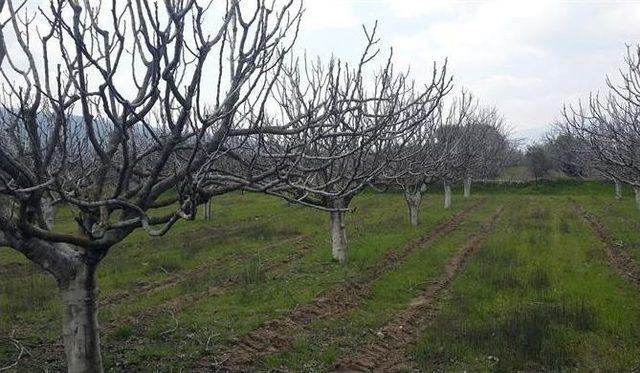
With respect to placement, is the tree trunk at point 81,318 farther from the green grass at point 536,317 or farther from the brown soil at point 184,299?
the green grass at point 536,317

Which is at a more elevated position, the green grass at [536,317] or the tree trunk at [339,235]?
the tree trunk at [339,235]

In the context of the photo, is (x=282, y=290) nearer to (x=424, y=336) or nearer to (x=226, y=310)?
(x=226, y=310)

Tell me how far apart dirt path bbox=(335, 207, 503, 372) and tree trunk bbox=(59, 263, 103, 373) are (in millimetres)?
2796

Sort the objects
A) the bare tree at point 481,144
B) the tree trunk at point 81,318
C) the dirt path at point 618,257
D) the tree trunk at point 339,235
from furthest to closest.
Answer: the bare tree at point 481,144 → the tree trunk at point 339,235 → the dirt path at point 618,257 → the tree trunk at point 81,318

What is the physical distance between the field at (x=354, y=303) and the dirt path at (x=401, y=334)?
32 millimetres

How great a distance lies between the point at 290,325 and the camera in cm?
862

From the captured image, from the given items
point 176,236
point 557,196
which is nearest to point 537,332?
point 176,236

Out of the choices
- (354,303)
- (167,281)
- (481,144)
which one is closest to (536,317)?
(354,303)

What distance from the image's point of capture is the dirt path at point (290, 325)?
7.16 meters

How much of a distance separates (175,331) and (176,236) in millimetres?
12091

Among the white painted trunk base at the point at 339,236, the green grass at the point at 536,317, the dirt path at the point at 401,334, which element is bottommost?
the dirt path at the point at 401,334

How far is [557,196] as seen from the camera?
42.0m

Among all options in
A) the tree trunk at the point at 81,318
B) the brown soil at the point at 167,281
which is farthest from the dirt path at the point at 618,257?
the tree trunk at the point at 81,318

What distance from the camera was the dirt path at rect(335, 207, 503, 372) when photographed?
7004 mm
